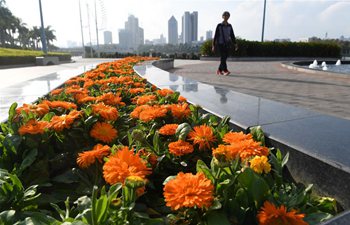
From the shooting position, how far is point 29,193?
89cm

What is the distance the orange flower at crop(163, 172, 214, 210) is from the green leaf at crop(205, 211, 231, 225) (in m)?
0.05

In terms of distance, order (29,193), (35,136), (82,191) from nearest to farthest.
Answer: (29,193) < (82,191) < (35,136)

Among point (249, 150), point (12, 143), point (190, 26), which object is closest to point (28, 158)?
point (12, 143)

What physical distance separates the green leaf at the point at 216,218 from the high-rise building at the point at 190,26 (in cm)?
5587

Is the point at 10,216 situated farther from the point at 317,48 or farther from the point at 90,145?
the point at 317,48

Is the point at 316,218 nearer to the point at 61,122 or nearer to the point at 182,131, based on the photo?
the point at 182,131

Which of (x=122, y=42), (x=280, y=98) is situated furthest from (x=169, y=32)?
(x=280, y=98)

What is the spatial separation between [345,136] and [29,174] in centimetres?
142

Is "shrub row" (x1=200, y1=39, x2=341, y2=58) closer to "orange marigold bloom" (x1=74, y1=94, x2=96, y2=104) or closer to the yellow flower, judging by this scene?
"orange marigold bloom" (x1=74, y1=94, x2=96, y2=104)

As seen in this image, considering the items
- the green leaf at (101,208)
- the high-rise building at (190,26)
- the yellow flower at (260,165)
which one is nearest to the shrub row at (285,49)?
the yellow flower at (260,165)

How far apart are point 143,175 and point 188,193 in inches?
7.0

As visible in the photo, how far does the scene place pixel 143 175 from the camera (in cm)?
81

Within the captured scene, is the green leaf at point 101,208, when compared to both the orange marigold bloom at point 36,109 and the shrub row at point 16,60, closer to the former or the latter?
the orange marigold bloom at point 36,109

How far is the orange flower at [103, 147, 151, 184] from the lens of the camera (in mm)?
789
